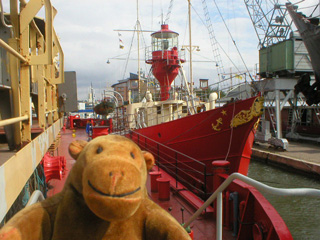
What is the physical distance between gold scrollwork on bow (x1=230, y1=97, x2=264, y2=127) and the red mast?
567 centimetres

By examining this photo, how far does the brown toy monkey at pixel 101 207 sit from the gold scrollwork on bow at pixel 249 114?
6.25 m

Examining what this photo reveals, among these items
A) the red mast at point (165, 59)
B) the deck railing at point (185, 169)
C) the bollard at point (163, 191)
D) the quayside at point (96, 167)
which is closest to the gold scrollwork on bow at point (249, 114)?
the quayside at point (96, 167)

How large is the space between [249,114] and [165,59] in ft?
23.1

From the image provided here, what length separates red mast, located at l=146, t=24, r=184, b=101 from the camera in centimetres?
1391

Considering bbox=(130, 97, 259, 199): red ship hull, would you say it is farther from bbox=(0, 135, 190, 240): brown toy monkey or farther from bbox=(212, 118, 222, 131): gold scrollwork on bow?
bbox=(0, 135, 190, 240): brown toy monkey

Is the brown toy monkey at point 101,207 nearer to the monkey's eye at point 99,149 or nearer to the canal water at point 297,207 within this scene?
the monkey's eye at point 99,149

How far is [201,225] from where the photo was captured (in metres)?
4.78

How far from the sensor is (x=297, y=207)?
873 cm

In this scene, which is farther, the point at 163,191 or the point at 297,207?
the point at 297,207

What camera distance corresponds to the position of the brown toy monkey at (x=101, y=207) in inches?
62.0

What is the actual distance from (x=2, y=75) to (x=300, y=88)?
16564mm

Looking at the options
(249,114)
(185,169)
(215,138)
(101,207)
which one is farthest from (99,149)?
(215,138)

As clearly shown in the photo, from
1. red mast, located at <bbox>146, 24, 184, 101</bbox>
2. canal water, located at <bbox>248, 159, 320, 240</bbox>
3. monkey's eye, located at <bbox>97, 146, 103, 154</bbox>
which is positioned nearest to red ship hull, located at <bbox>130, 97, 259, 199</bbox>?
canal water, located at <bbox>248, 159, 320, 240</bbox>

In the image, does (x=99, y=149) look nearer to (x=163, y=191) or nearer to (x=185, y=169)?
(x=163, y=191)
